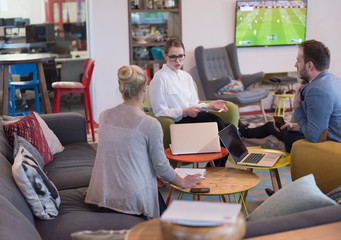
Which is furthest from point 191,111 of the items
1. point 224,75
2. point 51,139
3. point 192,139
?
point 224,75

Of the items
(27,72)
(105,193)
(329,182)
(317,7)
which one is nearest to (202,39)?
(317,7)

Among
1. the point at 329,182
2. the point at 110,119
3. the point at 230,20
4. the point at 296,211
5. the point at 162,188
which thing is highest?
the point at 230,20

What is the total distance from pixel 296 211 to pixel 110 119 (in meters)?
1.13

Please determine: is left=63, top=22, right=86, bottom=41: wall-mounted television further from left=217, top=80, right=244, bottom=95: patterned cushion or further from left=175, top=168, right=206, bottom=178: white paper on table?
left=175, top=168, right=206, bottom=178: white paper on table

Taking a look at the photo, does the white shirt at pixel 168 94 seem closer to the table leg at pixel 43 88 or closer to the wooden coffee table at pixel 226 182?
the wooden coffee table at pixel 226 182

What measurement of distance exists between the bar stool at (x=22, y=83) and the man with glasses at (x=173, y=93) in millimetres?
2619

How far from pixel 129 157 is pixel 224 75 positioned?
15.3ft

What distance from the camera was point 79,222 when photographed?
2441 millimetres

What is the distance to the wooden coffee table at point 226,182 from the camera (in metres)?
2.82

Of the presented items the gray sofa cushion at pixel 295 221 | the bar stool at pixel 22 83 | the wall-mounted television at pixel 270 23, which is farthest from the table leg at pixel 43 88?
the gray sofa cushion at pixel 295 221

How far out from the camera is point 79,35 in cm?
682

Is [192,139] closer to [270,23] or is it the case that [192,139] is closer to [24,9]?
[24,9]

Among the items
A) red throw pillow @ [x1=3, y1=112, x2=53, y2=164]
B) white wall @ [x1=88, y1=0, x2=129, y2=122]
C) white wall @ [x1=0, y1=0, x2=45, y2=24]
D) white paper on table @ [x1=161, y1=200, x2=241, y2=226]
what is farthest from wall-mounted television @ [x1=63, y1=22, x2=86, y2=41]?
white paper on table @ [x1=161, y1=200, x2=241, y2=226]

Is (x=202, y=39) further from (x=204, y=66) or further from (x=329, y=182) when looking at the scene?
(x=329, y=182)
